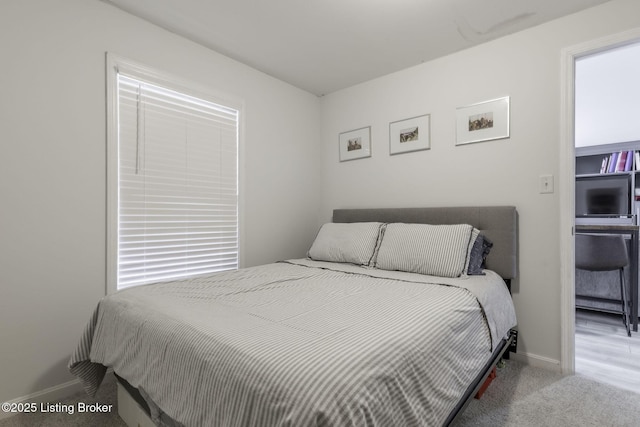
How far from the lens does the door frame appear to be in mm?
2064

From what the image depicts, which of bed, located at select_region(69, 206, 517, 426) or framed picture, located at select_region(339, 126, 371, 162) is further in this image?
framed picture, located at select_region(339, 126, 371, 162)

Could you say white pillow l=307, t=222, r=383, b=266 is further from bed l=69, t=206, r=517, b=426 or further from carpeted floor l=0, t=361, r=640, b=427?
carpeted floor l=0, t=361, r=640, b=427

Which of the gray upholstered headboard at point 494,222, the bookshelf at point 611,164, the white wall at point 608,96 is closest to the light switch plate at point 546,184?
the gray upholstered headboard at point 494,222

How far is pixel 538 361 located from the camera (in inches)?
86.7

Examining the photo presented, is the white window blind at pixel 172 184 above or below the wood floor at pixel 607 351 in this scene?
above

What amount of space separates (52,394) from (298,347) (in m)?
1.84

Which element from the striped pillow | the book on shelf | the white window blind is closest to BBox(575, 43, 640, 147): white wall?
the book on shelf

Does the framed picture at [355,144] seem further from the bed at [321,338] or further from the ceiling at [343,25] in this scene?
the bed at [321,338]

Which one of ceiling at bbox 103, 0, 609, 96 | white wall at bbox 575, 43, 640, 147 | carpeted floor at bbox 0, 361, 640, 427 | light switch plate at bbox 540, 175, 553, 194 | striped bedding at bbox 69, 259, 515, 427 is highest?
ceiling at bbox 103, 0, 609, 96

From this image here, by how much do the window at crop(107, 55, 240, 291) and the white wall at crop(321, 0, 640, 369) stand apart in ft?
4.83

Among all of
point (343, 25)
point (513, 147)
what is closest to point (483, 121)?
point (513, 147)

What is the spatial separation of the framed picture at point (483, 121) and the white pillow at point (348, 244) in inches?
39.5

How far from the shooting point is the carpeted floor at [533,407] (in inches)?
62.1

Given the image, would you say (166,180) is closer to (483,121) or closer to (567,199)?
(483,121)
